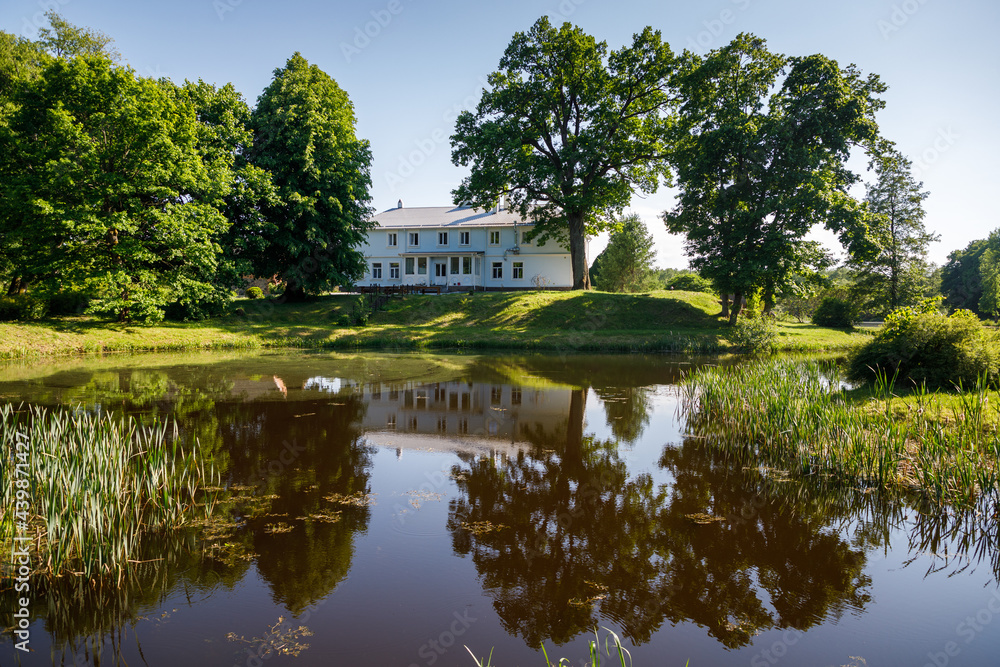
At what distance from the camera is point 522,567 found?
494cm

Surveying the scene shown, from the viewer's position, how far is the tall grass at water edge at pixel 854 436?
6.25 meters

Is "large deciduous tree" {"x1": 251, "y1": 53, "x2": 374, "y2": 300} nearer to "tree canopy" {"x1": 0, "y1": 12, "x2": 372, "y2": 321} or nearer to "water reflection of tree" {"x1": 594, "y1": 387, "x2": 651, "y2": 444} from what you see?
"tree canopy" {"x1": 0, "y1": 12, "x2": 372, "y2": 321}

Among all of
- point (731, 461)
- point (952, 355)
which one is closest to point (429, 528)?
point (731, 461)

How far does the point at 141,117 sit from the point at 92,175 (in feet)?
10.3

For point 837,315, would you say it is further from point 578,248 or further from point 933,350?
point 933,350

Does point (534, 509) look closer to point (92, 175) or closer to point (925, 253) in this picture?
point (92, 175)

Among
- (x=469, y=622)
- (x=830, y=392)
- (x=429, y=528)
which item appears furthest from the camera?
(x=830, y=392)

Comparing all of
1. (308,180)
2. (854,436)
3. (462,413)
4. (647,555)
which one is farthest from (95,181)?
(854,436)

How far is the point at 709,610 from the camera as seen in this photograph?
4336 mm

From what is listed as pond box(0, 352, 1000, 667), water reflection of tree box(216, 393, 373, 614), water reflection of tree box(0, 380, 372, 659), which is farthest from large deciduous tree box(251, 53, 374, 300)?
pond box(0, 352, 1000, 667)

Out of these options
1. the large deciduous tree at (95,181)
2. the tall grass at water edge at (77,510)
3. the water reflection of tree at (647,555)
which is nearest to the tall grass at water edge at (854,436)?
the water reflection of tree at (647,555)

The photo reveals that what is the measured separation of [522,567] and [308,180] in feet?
101

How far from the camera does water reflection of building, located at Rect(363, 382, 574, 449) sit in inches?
387

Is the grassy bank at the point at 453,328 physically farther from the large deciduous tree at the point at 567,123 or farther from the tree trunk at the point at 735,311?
the large deciduous tree at the point at 567,123
